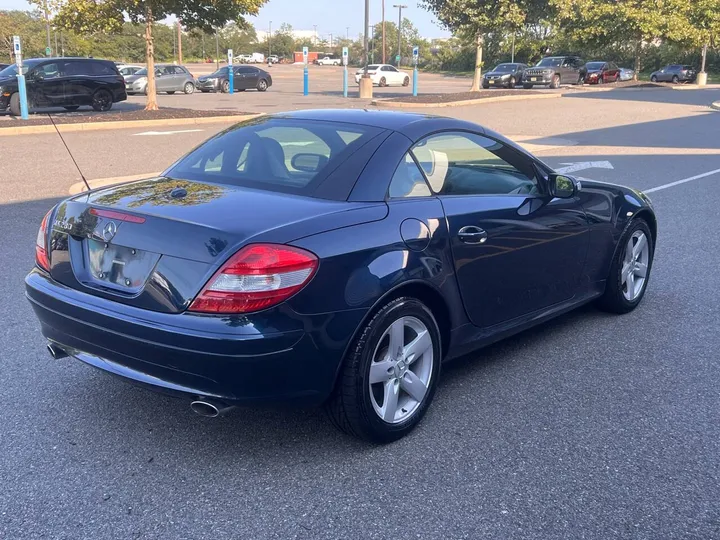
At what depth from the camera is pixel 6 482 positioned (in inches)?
126

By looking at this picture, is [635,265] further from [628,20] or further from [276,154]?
[628,20]

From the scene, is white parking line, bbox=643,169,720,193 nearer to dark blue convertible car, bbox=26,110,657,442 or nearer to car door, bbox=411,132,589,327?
car door, bbox=411,132,589,327

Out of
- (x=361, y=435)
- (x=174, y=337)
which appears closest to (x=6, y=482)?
(x=174, y=337)

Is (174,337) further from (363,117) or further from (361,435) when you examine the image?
(363,117)

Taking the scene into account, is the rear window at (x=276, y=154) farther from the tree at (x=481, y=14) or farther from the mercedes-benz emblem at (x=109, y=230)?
the tree at (x=481, y=14)

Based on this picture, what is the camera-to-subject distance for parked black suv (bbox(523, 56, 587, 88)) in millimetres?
44500

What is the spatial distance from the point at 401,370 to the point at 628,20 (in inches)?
2043

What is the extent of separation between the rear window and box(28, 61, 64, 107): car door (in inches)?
797

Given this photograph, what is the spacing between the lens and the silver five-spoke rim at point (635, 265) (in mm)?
5566

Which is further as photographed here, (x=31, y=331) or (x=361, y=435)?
(x=31, y=331)

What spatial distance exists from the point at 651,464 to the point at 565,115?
22.9m

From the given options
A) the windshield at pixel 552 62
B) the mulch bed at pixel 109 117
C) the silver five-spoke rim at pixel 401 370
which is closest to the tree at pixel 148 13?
the mulch bed at pixel 109 117

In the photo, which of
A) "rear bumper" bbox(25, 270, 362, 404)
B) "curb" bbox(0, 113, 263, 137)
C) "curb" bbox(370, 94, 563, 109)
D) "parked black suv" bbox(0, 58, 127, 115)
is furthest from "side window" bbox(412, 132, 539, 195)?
"curb" bbox(370, 94, 563, 109)

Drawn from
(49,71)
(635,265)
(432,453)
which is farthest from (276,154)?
(49,71)
